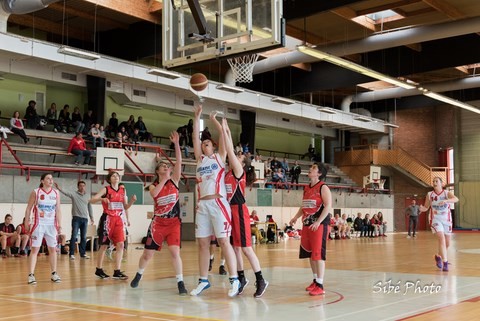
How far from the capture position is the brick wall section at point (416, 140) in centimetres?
4150

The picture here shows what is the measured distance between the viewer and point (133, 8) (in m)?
20.7

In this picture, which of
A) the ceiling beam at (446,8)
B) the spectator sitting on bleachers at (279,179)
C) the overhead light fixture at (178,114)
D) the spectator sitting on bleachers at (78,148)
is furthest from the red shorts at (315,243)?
the overhead light fixture at (178,114)

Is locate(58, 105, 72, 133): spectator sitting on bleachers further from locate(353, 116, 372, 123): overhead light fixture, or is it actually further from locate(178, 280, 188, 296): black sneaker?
locate(353, 116, 372, 123): overhead light fixture

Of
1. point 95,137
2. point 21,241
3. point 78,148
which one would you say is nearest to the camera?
point 21,241

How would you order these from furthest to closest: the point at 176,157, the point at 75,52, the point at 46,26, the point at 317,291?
the point at 46,26 → the point at 75,52 → the point at 176,157 → the point at 317,291

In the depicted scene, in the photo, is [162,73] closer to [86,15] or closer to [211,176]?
[86,15]

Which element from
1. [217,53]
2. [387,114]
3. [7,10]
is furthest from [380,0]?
[387,114]

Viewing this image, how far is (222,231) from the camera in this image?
25.7 feet

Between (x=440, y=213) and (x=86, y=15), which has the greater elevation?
(x=86, y=15)

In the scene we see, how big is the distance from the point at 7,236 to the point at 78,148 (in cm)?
585

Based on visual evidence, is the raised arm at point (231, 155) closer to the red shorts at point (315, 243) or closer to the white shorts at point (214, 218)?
the white shorts at point (214, 218)

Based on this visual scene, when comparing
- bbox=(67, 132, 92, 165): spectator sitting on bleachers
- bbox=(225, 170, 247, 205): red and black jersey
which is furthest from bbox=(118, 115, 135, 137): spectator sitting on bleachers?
bbox=(225, 170, 247, 205): red and black jersey

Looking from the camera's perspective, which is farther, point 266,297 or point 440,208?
point 440,208

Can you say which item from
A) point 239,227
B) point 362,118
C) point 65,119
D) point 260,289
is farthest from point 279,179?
point 260,289
